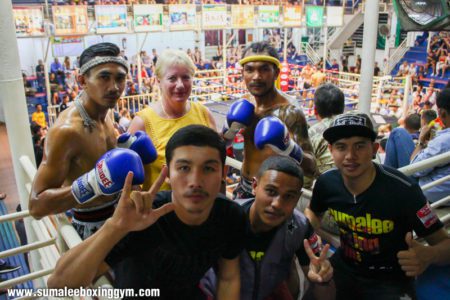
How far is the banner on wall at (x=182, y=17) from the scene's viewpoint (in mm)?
11711

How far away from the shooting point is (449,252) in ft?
6.57

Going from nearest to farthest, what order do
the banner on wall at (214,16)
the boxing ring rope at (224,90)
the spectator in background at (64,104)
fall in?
the spectator in background at (64,104)
the boxing ring rope at (224,90)
the banner on wall at (214,16)

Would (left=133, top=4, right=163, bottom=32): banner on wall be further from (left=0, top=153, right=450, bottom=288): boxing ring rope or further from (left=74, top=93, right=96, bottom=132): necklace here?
(left=74, top=93, right=96, bottom=132): necklace

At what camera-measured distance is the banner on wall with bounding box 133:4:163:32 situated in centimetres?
1105

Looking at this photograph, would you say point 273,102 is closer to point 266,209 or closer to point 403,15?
point 266,209

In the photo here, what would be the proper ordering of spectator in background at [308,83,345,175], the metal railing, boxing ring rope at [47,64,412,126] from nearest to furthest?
1. spectator in background at [308,83,345,175]
2. boxing ring rope at [47,64,412,126]
3. the metal railing

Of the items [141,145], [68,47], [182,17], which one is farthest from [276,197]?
[68,47]

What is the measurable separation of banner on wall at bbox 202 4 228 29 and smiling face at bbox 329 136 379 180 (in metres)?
10.8

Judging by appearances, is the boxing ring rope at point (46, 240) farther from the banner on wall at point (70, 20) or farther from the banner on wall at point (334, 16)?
the banner on wall at point (334, 16)

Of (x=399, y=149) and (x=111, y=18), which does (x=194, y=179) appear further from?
(x=111, y=18)

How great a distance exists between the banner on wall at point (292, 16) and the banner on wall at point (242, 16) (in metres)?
1.43

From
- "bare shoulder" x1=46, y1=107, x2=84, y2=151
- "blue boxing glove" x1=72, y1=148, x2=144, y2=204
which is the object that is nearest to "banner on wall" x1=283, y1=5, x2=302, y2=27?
"bare shoulder" x1=46, y1=107, x2=84, y2=151

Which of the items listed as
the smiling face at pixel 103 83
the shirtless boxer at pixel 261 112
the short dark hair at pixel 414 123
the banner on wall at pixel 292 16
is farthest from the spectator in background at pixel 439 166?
the banner on wall at pixel 292 16

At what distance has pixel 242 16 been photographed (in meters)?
12.9
